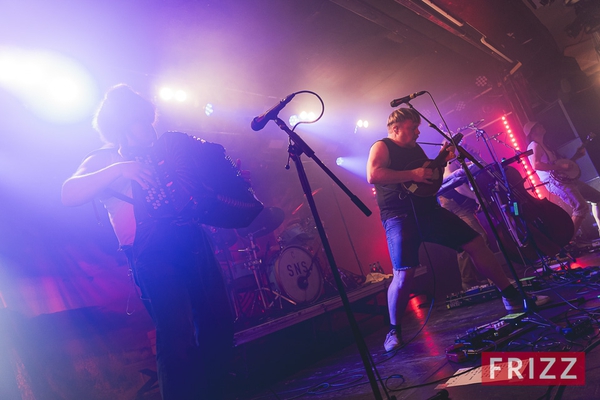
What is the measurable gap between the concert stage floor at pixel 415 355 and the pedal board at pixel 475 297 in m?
0.11

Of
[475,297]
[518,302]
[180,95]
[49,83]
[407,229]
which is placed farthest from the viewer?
[180,95]

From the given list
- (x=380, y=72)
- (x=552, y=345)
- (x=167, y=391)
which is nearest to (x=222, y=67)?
(x=380, y=72)

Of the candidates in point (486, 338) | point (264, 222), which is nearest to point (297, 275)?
point (264, 222)

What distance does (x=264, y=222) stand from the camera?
6445mm

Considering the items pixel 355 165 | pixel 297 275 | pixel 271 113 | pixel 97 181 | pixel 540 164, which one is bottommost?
pixel 297 275

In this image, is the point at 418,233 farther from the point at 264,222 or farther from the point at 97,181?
the point at 264,222

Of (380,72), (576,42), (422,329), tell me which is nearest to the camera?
(422,329)

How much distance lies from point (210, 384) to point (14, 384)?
1.74 meters

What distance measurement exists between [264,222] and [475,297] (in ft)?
11.7

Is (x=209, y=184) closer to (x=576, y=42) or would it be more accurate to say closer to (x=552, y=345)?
(x=552, y=345)

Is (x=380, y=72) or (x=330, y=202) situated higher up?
(x=380, y=72)

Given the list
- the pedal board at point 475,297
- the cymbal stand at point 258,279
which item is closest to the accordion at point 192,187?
the pedal board at point 475,297

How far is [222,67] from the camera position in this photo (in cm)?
697

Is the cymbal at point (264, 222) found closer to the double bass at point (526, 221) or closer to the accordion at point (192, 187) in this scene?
the double bass at point (526, 221)
